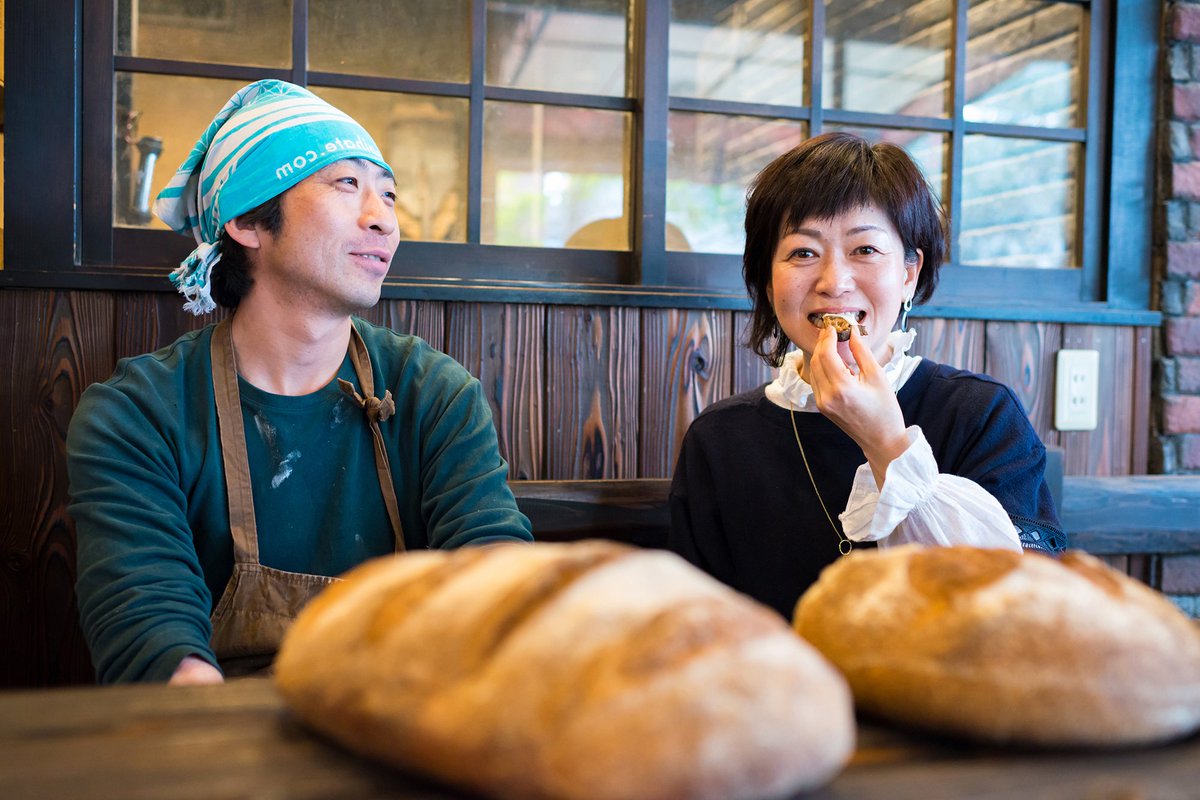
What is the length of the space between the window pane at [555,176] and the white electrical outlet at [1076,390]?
1275mm

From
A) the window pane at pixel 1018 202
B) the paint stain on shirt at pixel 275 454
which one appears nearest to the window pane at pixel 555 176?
the paint stain on shirt at pixel 275 454

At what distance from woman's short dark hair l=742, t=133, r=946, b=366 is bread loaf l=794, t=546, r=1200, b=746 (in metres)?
1.13

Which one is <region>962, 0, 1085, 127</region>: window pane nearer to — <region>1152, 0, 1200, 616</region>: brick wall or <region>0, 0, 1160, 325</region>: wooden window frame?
<region>0, 0, 1160, 325</region>: wooden window frame

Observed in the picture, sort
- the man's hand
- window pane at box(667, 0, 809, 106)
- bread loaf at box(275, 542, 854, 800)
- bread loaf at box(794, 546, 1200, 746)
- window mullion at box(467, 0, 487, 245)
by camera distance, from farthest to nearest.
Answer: window pane at box(667, 0, 809, 106) < window mullion at box(467, 0, 487, 245) < the man's hand < bread loaf at box(794, 546, 1200, 746) < bread loaf at box(275, 542, 854, 800)

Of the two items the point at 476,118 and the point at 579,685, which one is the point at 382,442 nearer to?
the point at 476,118

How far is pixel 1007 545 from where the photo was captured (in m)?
1.44

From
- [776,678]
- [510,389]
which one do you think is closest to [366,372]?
[510,389]

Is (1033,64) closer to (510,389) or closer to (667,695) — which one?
(510,389)

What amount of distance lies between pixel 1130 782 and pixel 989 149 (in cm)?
247

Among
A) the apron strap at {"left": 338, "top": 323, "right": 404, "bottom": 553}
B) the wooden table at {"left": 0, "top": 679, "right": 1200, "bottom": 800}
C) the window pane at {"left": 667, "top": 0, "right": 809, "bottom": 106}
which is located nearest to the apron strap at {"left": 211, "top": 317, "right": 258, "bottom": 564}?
the apron strap at {"left": 338, "top": 323, "right": 404, "bottom": 553}

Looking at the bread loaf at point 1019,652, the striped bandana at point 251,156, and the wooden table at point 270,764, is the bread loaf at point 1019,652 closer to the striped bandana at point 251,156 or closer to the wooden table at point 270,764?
the wooden table at point 270,764

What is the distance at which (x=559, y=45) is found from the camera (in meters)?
2.46

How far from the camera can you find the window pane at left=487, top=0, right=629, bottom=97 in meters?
2.41

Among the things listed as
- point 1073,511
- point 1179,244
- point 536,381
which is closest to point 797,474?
point 536,381
